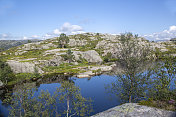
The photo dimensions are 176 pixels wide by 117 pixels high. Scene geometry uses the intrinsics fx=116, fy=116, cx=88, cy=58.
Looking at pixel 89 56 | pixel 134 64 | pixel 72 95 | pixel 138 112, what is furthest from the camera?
pixel 89 56

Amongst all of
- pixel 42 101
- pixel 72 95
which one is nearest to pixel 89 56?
pixel 72 95

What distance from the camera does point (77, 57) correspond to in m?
150

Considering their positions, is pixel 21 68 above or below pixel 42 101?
below

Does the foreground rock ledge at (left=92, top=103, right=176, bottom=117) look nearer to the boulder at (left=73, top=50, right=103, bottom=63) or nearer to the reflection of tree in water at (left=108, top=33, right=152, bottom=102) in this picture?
the reflection of tree in water at (left=108, top=33, right=152, bottom=102)

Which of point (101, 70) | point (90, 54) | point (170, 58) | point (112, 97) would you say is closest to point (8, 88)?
point (112, 97)

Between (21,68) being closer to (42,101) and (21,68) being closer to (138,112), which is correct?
(42,101)

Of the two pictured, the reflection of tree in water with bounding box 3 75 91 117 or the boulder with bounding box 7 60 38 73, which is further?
the boulder with bounding box 7 60 38 73

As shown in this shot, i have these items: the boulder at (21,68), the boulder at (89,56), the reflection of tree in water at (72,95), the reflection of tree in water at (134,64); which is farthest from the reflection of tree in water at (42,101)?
the boulder at (89,56)

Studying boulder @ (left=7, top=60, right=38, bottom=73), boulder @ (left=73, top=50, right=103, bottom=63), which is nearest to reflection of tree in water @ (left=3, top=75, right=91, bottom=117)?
boulder @ (left=7, top=60, right=38, bottom=73)

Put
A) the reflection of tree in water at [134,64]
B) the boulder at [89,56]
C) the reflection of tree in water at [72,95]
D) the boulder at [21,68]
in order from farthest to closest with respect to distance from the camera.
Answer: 1. the boulder at [89,56]
2. the boulder at [21,68]
3. the reflection of tree in water at [72,95]
4. the reflection of tree in water at [134,64]

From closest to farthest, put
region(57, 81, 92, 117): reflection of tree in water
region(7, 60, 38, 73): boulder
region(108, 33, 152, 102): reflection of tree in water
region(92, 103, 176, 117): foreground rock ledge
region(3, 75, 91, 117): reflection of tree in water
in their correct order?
region(92, 103, 176, 117): foreground rock ledge, region(3, 75, 91, 117): reflection of tree in water, region(108, 33, 152, 102): reflection of tree in water, region(57, 81, 92, 117): reflection of tree in water, region(7, 60, 38, 73): boulder

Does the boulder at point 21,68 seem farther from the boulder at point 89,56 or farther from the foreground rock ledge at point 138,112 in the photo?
the foreground rock ledge at point 138,112

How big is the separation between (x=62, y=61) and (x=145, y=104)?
12314 centimetres

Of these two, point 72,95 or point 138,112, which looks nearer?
point 138,112
